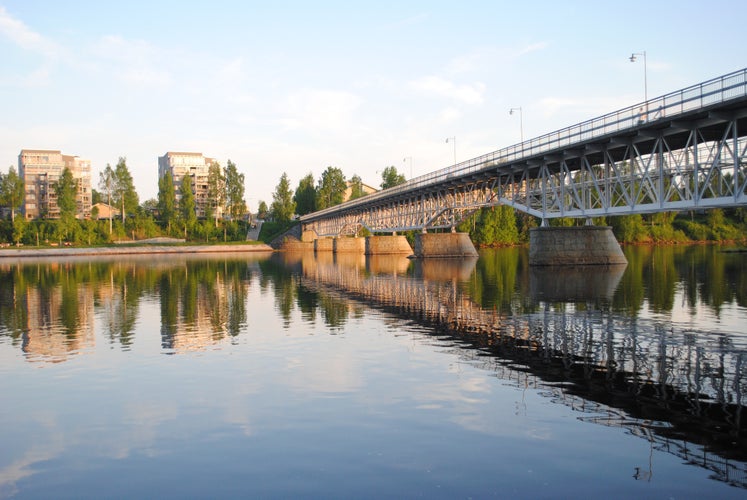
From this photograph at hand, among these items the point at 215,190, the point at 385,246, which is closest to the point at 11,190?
the point at 215,190

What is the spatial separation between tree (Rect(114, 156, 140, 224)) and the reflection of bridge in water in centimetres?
14896

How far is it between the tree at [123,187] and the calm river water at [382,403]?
14548 centimetres

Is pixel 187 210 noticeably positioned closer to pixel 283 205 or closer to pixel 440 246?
pixel 283 205

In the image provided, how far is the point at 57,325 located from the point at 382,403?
21.3 m

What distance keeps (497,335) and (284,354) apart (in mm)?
8353

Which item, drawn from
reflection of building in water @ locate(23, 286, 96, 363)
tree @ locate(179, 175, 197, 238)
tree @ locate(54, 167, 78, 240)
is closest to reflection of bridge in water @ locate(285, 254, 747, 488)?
reflection of building in water @ locate(23, 286, 96, 363)

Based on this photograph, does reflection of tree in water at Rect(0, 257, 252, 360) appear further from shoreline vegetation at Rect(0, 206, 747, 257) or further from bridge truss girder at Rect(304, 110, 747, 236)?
shoreline vegetation at Rect(0, 206, 747, 257)

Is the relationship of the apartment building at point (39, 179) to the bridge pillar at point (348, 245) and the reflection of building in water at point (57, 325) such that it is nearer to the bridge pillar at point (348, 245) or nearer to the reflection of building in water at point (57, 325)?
the bridge pillar at point (348, 245)

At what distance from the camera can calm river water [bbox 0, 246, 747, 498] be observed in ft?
35.7

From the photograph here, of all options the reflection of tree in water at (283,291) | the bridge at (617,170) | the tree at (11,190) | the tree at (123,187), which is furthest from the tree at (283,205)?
the reflection of tree in water at (283,291)

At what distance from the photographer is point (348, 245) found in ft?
486

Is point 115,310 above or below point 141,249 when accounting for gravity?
below

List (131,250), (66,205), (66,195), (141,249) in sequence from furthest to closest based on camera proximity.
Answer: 1. (66,195)
2. (66,205)
3. (141,249)
4. (131,250)

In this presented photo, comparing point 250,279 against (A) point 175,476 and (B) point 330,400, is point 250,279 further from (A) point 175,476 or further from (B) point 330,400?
(A) point 175,476
